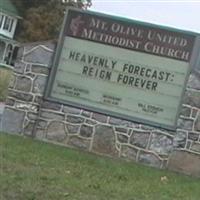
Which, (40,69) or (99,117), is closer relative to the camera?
(99,117)

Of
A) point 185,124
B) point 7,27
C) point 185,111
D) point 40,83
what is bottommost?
point 185,124

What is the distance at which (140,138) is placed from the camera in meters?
12.7

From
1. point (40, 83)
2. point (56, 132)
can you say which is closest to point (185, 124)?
point (56, 132)

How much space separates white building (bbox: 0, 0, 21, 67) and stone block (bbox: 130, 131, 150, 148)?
53.7 meters

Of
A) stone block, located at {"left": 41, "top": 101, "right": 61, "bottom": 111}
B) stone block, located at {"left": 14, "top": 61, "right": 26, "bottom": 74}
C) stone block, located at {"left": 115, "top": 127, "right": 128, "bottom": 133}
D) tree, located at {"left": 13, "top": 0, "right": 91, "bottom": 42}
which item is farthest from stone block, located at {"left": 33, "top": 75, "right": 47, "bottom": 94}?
tree, located at {"left": 13, "top": 0, "right": 91, "bottom": 42}

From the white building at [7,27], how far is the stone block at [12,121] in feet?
172

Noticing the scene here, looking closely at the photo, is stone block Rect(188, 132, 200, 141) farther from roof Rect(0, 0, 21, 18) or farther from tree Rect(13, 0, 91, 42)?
roof Rect(0, 0, 21, 18)

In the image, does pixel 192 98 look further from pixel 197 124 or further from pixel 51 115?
pixel 51 115

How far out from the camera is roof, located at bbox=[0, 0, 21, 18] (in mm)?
66194

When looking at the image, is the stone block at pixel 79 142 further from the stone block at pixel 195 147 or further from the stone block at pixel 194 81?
the stone block at pixel 194 81

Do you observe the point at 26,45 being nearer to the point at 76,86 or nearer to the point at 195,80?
the point at 76,86

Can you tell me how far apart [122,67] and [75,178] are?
4.15 meters

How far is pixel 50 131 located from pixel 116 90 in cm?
153

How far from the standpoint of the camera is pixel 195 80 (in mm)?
12555
